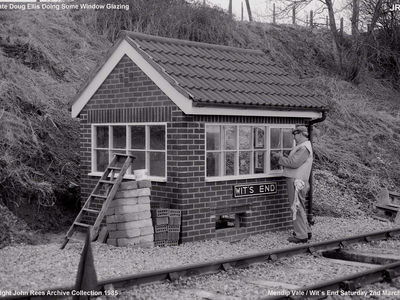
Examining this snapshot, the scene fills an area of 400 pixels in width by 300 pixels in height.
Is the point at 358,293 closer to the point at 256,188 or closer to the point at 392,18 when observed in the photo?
the point at 256,188

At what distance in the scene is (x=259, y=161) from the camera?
13.0 metres

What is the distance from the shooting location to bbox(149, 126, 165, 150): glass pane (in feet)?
38.5

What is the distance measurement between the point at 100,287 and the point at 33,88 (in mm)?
9387

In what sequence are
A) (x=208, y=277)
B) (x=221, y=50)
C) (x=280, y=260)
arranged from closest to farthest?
(x=208, y=277) → (x=280, y=260) → (x=221, y=50)

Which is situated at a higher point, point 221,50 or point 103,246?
point 221,50

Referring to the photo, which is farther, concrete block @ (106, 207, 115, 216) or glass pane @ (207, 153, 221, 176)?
glass pane @ (207, 153, 221, 176)

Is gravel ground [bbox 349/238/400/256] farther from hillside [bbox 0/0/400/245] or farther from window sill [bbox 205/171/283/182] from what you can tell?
hillside [bbox 0/0/400/245]

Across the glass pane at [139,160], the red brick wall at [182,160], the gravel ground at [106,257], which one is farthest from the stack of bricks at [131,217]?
the glass pane at [139,160]

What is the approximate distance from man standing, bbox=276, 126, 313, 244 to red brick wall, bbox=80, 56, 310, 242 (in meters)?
0.94

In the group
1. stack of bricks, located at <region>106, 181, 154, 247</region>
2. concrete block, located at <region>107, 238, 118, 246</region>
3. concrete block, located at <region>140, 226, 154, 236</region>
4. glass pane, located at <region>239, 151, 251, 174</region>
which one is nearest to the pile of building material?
glass pane, located at <region>239, 151, 251, 174</region>

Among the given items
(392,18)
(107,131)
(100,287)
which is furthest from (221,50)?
(392,18)

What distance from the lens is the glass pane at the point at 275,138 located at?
13133 millimetres

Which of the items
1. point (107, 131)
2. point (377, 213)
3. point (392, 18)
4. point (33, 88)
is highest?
point (392, 18)

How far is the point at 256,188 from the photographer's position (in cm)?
1261
